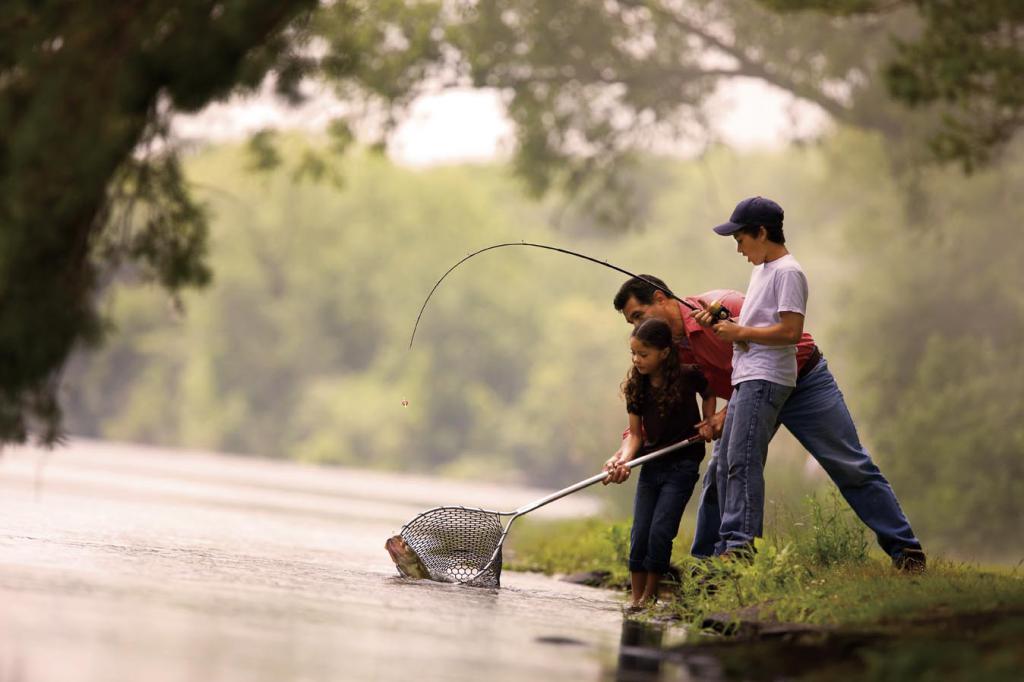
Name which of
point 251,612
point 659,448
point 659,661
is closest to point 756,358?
point 659,448

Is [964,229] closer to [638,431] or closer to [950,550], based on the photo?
[950,550]

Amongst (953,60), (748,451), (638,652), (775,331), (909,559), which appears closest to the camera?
(638,652)

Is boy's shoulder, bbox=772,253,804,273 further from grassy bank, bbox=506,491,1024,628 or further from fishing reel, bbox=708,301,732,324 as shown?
grassy bank, bbox=506,491,1024,628

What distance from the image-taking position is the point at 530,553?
53.4 ft

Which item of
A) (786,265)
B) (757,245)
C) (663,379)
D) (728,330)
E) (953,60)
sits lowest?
(663,379)

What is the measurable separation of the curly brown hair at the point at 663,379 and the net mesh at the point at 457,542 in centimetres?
116

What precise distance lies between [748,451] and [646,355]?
92 centimetres

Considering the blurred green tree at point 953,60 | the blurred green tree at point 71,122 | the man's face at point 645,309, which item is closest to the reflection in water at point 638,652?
the man's face at point 645,309

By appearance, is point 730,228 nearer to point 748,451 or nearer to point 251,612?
point 748,451

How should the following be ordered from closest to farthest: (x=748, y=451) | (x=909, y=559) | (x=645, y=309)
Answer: (x=748, y=451)
(x=909, y=559)
(x=645, y=309)

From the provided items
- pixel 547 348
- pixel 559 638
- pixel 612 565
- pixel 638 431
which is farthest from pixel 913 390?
pixel 547 348

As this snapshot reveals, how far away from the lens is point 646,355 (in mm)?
9984

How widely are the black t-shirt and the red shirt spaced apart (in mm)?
81

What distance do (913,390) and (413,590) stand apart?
2012cm
